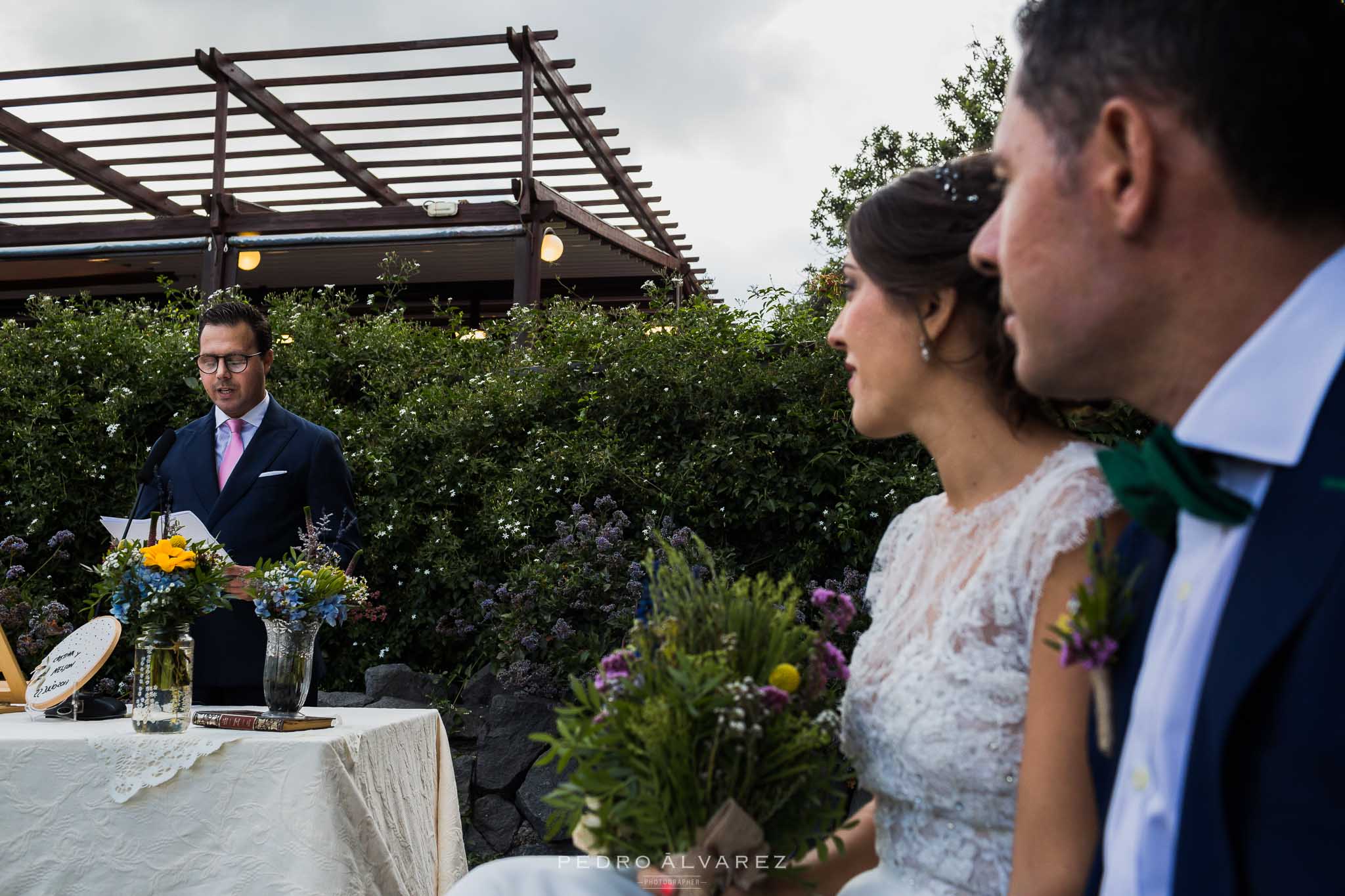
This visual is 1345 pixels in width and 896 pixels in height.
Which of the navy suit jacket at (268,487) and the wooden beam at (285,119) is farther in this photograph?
the wooden beam at (285,119)

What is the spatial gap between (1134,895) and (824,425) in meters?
4.38

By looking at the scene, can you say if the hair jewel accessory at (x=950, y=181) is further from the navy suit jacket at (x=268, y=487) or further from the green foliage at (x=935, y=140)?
the green foliage at (x=935, y=140)

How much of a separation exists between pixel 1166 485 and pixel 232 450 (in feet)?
12.9

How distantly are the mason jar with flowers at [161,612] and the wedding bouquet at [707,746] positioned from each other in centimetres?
173

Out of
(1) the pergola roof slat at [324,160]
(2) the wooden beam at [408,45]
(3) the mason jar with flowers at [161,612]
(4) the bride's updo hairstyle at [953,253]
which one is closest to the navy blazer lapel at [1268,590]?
(4) the bride's updo hairstyle at [953,253]

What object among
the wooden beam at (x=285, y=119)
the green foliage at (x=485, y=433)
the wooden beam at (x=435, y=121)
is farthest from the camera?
the wooden beam at (x=435, y=121)

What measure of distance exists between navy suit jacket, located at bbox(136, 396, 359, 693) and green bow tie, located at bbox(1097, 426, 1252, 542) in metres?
3.28

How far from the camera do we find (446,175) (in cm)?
1041

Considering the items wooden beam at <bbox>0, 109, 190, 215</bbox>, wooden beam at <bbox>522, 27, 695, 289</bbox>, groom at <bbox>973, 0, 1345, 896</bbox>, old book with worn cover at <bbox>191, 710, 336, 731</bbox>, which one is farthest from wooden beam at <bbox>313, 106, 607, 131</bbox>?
groom at <bbox>973, 0, 1345, 896</bbox>

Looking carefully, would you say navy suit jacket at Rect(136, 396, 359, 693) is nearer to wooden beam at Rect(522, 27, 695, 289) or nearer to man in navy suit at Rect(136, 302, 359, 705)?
man in navy suit at Rect(136, 302, 359, 705)

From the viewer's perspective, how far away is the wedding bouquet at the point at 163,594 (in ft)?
9.70

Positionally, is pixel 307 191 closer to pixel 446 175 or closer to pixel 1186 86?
pixel 446 175

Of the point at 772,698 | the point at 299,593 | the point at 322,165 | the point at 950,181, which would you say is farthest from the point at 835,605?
the point at 322,165

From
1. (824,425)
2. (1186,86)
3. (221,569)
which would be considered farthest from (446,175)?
(1186,86)
